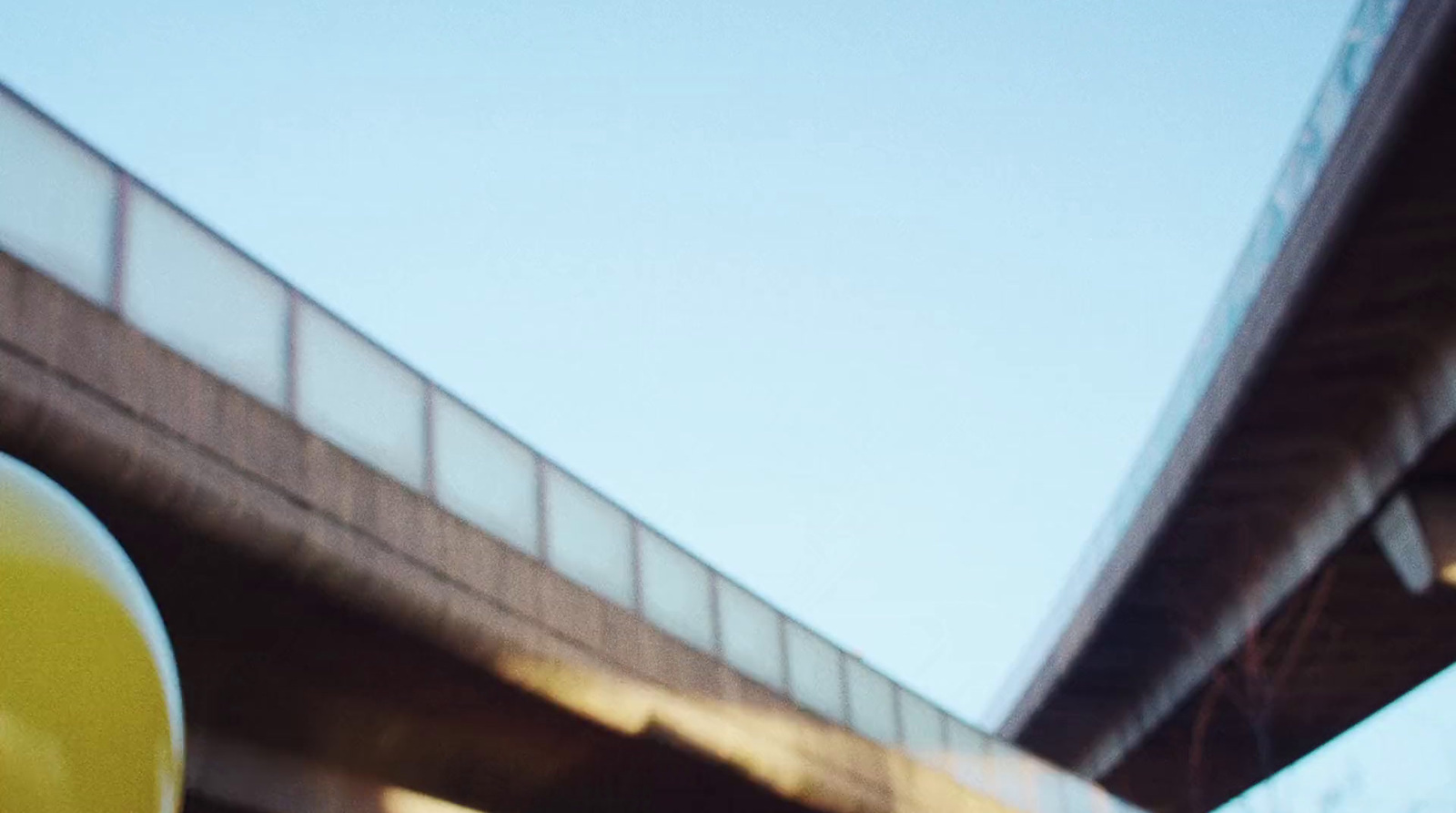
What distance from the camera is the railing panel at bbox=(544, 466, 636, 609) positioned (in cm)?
1552

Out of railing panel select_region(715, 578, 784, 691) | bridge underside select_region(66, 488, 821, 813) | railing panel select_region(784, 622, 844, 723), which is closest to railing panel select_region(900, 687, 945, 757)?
railing panel select_region(784, 622, 844, 723)

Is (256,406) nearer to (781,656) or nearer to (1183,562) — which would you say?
(781,656)

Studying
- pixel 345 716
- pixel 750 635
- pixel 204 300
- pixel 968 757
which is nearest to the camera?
pixel 204 300

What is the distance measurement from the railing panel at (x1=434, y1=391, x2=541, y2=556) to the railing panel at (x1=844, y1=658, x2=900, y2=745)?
21.7ft

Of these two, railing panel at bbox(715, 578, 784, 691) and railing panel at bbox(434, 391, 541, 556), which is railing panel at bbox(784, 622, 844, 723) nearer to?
railing panel at bbox(715, 578, 784, 691)

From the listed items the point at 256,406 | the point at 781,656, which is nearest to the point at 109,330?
the point at 256,406

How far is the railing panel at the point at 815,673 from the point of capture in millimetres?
19609

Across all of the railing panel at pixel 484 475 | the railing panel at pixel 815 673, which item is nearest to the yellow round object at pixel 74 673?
the railing panel at pixel 484 475

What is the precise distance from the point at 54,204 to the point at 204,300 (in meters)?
1.29

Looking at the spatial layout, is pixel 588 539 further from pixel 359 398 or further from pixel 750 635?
pixel 359 398

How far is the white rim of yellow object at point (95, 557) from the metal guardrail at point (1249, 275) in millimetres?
13648

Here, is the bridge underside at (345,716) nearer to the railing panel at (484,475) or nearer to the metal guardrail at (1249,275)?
the railing panel at (484,475)

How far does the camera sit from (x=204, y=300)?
38.2 feet

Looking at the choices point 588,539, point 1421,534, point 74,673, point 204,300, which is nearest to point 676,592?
point 588,539
